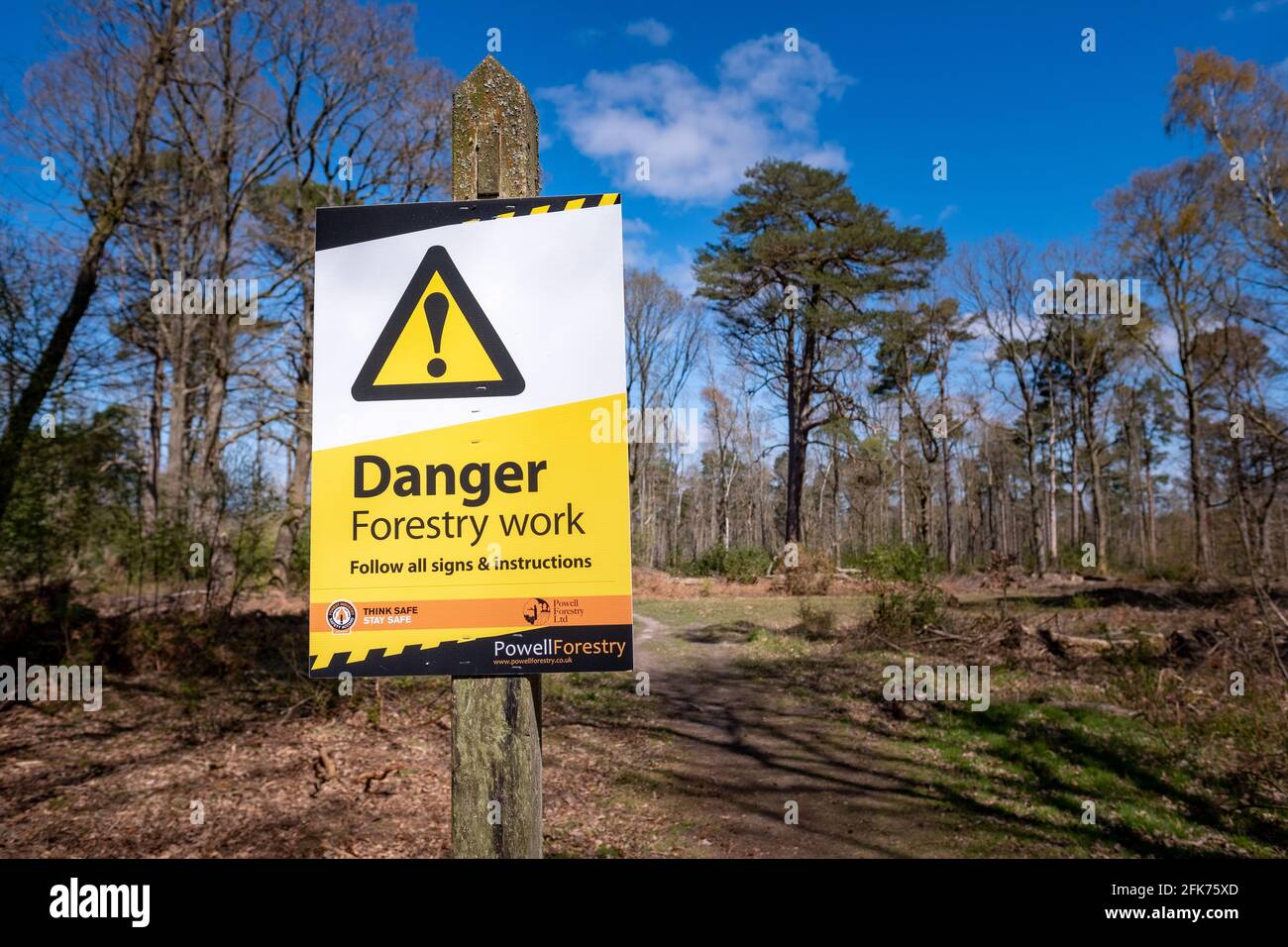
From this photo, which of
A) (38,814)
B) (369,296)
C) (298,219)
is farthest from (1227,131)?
(38,814)

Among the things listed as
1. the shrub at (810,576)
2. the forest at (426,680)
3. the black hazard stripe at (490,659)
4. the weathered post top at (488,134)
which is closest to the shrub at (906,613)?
the forest at (426,680)

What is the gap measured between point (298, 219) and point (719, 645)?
1408 cm

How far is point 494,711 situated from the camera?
1.90 metres

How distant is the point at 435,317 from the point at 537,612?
0.86 m

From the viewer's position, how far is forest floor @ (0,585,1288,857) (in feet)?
18.0

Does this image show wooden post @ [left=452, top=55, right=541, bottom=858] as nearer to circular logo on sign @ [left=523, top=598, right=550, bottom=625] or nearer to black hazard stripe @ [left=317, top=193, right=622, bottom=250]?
black hazard stripe @ [left=317, top=193, right=622, bottom=250]

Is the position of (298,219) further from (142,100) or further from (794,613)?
(794,613)

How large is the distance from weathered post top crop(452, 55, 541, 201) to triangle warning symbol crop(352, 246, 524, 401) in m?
0.22

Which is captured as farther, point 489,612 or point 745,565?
point 745,565

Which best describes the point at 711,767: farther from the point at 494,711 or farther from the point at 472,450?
the point at 472,450

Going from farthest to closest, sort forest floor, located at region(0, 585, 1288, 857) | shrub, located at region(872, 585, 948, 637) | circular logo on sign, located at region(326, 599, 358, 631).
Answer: shrub, located at region(872, 585, 948, 637) → forest floor, located at region(0, 585, 1288, 857) → circular logo on sign, located at region(326, 599, 358, 631)

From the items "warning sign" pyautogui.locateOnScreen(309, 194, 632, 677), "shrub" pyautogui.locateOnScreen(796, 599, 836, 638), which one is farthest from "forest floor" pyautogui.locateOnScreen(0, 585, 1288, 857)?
"warning sign" pyautogui.locateOnScreen(309, 194, 632, 677)

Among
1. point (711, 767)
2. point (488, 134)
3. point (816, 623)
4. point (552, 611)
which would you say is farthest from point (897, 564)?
point (488, 134)

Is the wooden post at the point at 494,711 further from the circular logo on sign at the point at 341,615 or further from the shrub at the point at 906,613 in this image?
the shrub at the point at 906,613
